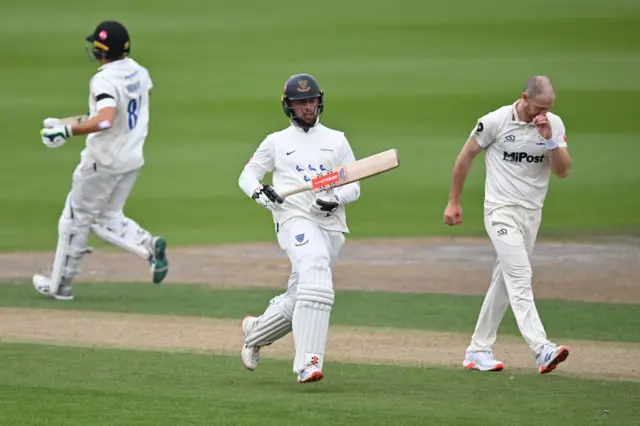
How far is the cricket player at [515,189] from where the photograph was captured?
26.3 feet

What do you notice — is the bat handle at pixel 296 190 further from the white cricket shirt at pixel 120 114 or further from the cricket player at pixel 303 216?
the white cricket shirt at pixel 120 114

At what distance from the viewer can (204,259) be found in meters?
13.1

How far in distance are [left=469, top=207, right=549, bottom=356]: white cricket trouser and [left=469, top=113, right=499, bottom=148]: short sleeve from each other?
1.37ft

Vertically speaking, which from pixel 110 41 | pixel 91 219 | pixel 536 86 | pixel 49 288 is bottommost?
pixel 49 288

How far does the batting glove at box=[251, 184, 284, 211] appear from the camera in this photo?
7516 mm

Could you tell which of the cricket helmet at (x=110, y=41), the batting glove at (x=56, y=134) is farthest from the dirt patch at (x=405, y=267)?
the cricket helmet at (x=110, y=41)

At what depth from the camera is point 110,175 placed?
10906mm

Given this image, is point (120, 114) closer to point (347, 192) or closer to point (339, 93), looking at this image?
A: point (347, 192)

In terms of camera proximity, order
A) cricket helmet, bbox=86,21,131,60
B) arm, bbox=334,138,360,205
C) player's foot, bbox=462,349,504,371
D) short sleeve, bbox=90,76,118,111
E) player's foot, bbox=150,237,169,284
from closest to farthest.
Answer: arm, bbox=334,138,360,205
player's foot, bbox=462,349,504,371
short sleeve, bbox=90,76,118,111
cricket helmet, bbox=86,21,131,60
player's foot, bbox=150,237,169,284

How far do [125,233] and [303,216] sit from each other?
11.9ft

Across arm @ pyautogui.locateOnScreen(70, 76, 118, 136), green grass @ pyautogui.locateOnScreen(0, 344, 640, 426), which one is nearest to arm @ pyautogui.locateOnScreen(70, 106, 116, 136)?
arm @ pyautogui.locateOnScreen(70, 76, 118, 136)

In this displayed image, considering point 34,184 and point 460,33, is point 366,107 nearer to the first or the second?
point 460,33

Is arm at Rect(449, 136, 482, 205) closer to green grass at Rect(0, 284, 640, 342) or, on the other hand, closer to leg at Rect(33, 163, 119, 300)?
green grass at Rect(0, 284, 640, 342)

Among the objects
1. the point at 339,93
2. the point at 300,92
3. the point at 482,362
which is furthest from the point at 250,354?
the point at 339,93
